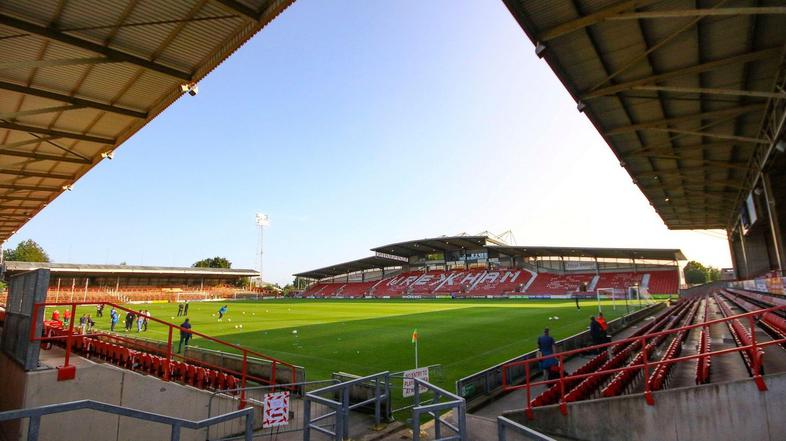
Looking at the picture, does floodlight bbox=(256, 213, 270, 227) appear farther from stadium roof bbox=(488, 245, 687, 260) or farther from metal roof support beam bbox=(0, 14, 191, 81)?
metal roof support beam bbox=(0, 14, 191, 81)

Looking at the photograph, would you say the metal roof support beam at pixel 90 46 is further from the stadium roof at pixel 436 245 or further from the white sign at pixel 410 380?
the stadium roof at pixel 436 245

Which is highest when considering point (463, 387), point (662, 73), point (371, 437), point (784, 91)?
point (662, 73)

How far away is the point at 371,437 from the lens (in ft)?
24.5

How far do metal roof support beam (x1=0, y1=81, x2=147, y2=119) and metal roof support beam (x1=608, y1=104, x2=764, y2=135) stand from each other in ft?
49.0

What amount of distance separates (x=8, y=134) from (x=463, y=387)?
51.6 feet

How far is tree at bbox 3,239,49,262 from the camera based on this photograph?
109m

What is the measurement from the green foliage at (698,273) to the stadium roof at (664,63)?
8336 centimetres

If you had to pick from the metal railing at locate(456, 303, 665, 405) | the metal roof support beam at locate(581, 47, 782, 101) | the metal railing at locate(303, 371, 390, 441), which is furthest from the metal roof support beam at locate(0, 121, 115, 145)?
the metal roof support beam at locate(581, 47, 782, 101)

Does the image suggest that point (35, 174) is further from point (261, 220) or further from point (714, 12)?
point (261, 220)

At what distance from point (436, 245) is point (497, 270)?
38.3 feet

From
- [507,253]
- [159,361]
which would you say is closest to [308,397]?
[159,361]

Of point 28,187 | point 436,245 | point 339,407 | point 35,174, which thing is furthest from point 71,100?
point 436,245

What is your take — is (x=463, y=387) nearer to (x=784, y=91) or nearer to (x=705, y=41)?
(x=705, y=41)

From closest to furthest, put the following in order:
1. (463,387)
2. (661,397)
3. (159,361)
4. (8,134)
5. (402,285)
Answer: (661,397)
(463,387)
(159,361)
(8,134)
(402,285)
